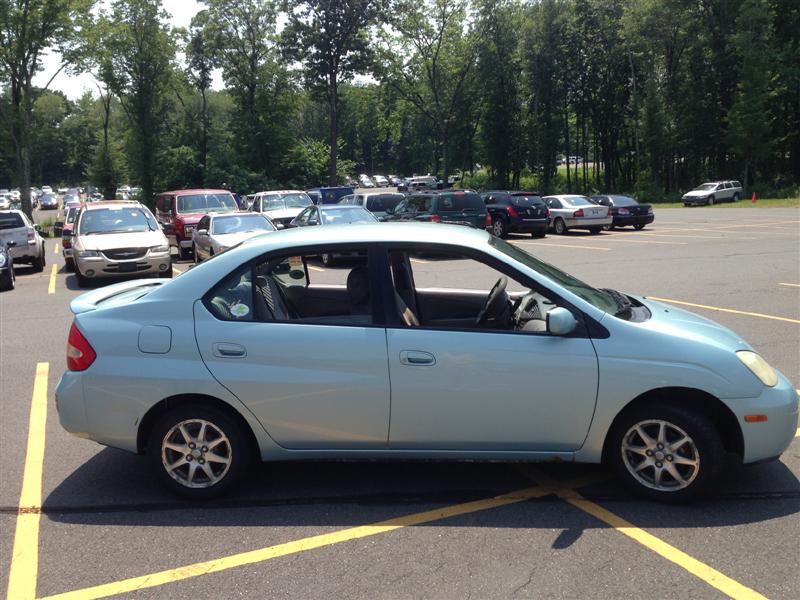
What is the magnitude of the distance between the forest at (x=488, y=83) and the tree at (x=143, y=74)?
11 centimetres

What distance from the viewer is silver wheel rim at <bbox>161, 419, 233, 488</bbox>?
171 inches

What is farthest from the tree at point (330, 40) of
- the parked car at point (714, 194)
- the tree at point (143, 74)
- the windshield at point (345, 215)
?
the windshield at point (345, 215)

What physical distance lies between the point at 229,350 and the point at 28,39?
3661 cm

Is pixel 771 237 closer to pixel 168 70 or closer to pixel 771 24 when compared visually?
pixel 771 24

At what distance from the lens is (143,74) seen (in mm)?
55750

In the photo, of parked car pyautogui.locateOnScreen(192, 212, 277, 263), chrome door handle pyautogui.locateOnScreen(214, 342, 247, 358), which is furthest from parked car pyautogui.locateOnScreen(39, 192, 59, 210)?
chrome door handle pyautogui.locateOnScreen(214, 342, 247, 358)

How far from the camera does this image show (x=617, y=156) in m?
64.6

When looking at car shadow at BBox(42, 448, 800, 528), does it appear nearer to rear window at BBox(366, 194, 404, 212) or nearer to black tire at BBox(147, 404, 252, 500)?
black tire at BBox(147, 404, 252, 500)

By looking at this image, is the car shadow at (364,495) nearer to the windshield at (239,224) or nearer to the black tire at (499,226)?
the windshield at (239,224)

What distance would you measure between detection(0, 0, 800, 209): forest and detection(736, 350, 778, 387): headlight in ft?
151

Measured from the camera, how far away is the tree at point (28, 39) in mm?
33656

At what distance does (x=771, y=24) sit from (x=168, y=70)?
43865 mm

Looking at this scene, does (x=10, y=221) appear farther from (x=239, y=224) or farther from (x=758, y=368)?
(x=758, y=368)

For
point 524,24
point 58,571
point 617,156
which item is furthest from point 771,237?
point 617,156
